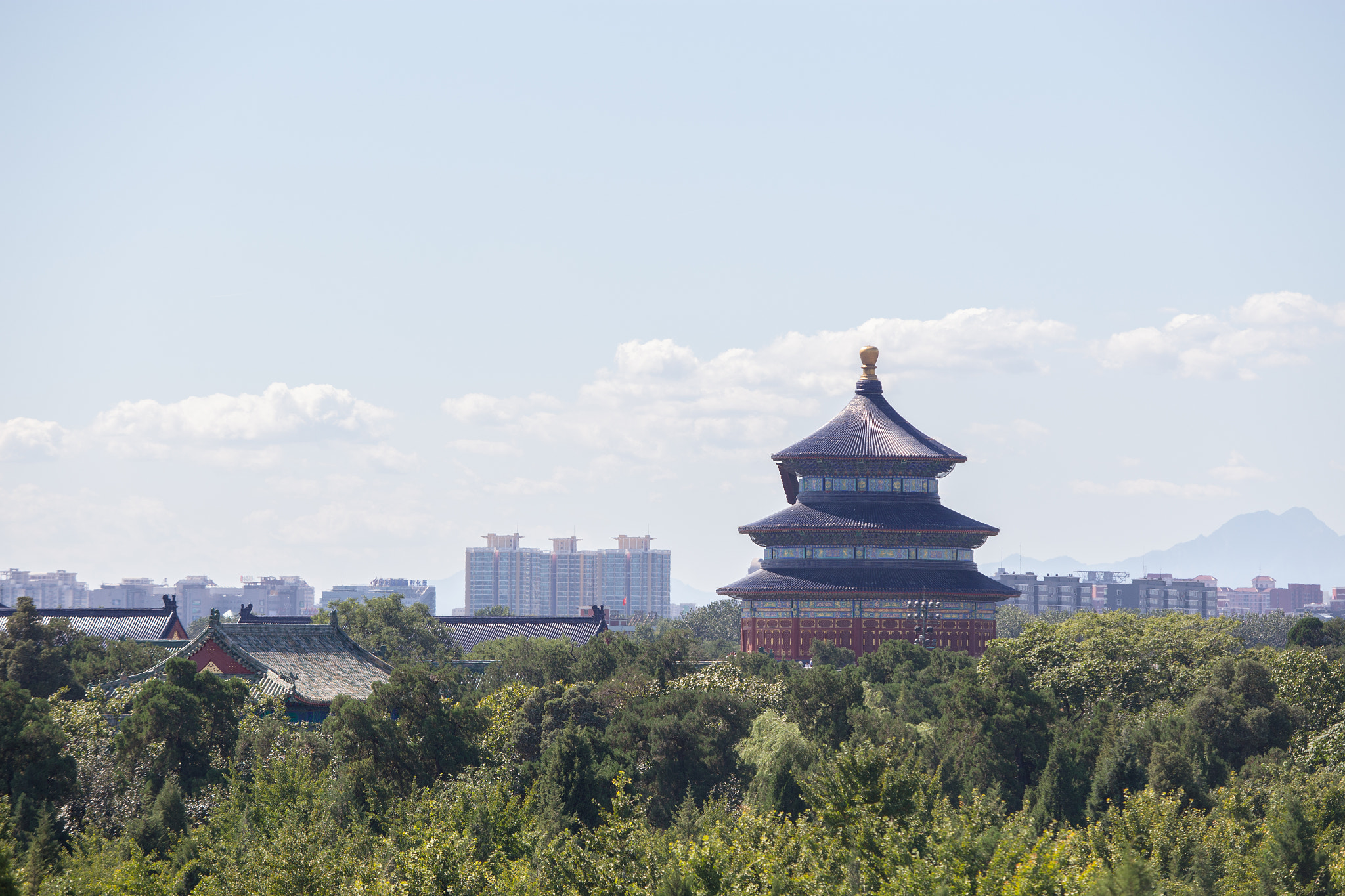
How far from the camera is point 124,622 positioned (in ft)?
417

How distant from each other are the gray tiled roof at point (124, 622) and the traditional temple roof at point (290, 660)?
48154 mm

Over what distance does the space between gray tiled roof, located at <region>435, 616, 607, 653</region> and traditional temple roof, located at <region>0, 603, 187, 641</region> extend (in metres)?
20.8

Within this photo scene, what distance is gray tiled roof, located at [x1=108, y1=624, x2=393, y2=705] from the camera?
70.2m

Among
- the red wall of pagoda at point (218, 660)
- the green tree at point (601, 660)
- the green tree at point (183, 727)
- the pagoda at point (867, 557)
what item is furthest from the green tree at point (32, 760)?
the pagoda at point (867, 557)

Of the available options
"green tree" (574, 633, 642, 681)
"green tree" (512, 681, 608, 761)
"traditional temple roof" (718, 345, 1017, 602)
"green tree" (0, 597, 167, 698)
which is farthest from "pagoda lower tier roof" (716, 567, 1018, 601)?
"green tree" (512, 681, 608, 761)

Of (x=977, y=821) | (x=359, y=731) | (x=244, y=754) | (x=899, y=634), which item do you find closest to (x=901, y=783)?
(x=977, y=821)

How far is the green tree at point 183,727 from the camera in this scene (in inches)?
2104

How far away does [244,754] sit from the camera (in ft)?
183

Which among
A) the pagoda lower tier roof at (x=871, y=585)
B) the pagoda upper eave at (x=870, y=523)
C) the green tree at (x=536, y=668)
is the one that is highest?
the pagoda upper eave at (x=870, y=523)

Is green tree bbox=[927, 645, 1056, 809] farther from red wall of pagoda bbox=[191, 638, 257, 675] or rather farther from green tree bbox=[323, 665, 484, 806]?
red wall of pagoda bbox=[191, 638, 257, 675]

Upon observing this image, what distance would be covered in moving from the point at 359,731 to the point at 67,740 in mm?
9063

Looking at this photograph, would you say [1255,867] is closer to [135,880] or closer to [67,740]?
[135,880]

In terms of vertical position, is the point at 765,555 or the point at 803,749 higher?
the point at 765,555

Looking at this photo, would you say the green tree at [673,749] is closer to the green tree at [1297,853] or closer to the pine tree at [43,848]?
the pine tree at [43,848]
